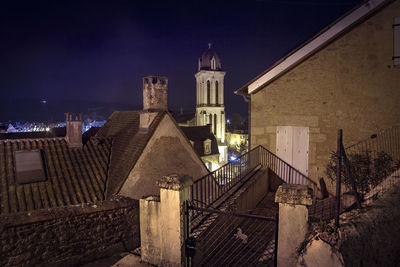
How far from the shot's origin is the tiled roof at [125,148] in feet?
36.8

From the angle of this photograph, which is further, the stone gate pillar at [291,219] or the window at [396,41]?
the window at [396,41]

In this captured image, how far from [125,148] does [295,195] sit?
10.9m

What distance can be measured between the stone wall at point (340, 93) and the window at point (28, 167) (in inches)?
364

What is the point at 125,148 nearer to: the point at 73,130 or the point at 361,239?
the point at 73,130

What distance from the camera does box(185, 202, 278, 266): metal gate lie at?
465 centimetres

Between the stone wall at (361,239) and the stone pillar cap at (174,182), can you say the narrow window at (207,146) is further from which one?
the stone pillar cap at (174,182)

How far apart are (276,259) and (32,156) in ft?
36.9

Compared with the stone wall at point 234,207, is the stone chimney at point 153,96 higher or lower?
higher

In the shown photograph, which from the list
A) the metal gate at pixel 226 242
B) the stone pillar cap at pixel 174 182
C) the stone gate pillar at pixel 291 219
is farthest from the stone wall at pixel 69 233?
the stone gate pillar at pixel 291 219

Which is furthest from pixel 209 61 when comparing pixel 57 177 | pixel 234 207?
pixel 234 207

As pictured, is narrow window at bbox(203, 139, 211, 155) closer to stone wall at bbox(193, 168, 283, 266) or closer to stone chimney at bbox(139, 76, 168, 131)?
stone chimney at bbox(139, 76, 168, 131)

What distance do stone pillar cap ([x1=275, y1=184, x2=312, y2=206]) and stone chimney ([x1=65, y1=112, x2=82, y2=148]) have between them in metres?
11.8

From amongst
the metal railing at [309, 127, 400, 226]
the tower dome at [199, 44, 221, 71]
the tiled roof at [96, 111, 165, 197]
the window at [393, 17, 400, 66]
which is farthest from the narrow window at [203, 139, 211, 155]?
the window at [393, 17, 400, 66]

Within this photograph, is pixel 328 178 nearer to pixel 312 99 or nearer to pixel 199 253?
pixel 312 99
